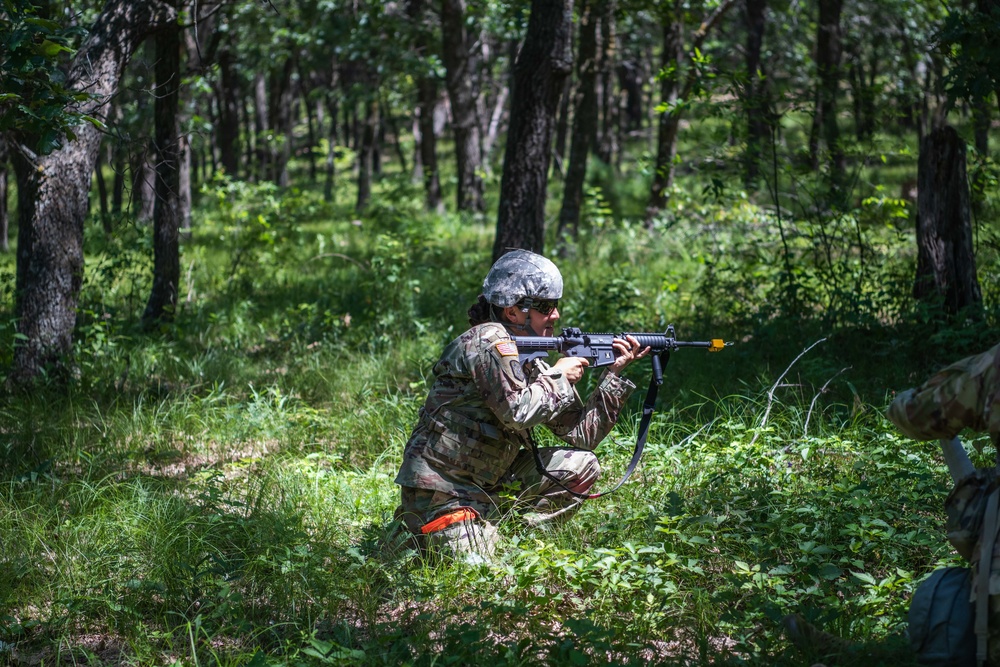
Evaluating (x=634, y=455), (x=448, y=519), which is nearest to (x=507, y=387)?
(x=448, y=519)

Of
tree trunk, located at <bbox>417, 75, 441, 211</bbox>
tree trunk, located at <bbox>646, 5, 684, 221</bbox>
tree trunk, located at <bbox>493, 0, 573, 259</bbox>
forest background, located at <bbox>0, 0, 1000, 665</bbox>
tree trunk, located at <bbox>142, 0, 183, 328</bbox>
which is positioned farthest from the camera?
tree trunk, located at <bbox>417, 75, 441, 211</bbox>

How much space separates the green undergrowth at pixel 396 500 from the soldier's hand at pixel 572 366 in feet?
2.34

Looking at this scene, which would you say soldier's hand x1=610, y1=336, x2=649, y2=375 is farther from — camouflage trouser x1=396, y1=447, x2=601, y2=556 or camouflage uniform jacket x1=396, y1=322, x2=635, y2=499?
camouflage trouser x1=396, y1=447, x2=601, y2=556

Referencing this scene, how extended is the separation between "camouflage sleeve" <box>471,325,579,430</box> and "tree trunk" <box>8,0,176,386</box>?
367 cm

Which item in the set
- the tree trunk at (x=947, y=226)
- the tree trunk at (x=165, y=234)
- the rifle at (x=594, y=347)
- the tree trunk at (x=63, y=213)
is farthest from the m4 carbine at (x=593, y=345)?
the tree trunk at (x=165, y=234)

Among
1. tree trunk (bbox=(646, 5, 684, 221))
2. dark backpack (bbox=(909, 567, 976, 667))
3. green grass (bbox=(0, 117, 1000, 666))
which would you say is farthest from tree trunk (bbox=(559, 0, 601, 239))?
dark backpack (bbox=(909, 567, 976, 667))

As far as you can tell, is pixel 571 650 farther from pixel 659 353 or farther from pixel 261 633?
pixel 659 353

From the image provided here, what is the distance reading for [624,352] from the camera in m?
4.23

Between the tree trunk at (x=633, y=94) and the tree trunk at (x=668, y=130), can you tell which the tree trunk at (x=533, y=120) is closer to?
the tree trunk at (x=668, y=130)

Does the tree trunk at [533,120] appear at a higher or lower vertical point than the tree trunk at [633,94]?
lower

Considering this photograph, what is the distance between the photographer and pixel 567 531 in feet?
13.8

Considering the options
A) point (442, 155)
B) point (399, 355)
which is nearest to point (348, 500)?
point (399, 355)

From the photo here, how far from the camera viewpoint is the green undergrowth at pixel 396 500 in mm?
3350

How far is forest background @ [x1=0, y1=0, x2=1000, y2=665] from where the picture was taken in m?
3.47
